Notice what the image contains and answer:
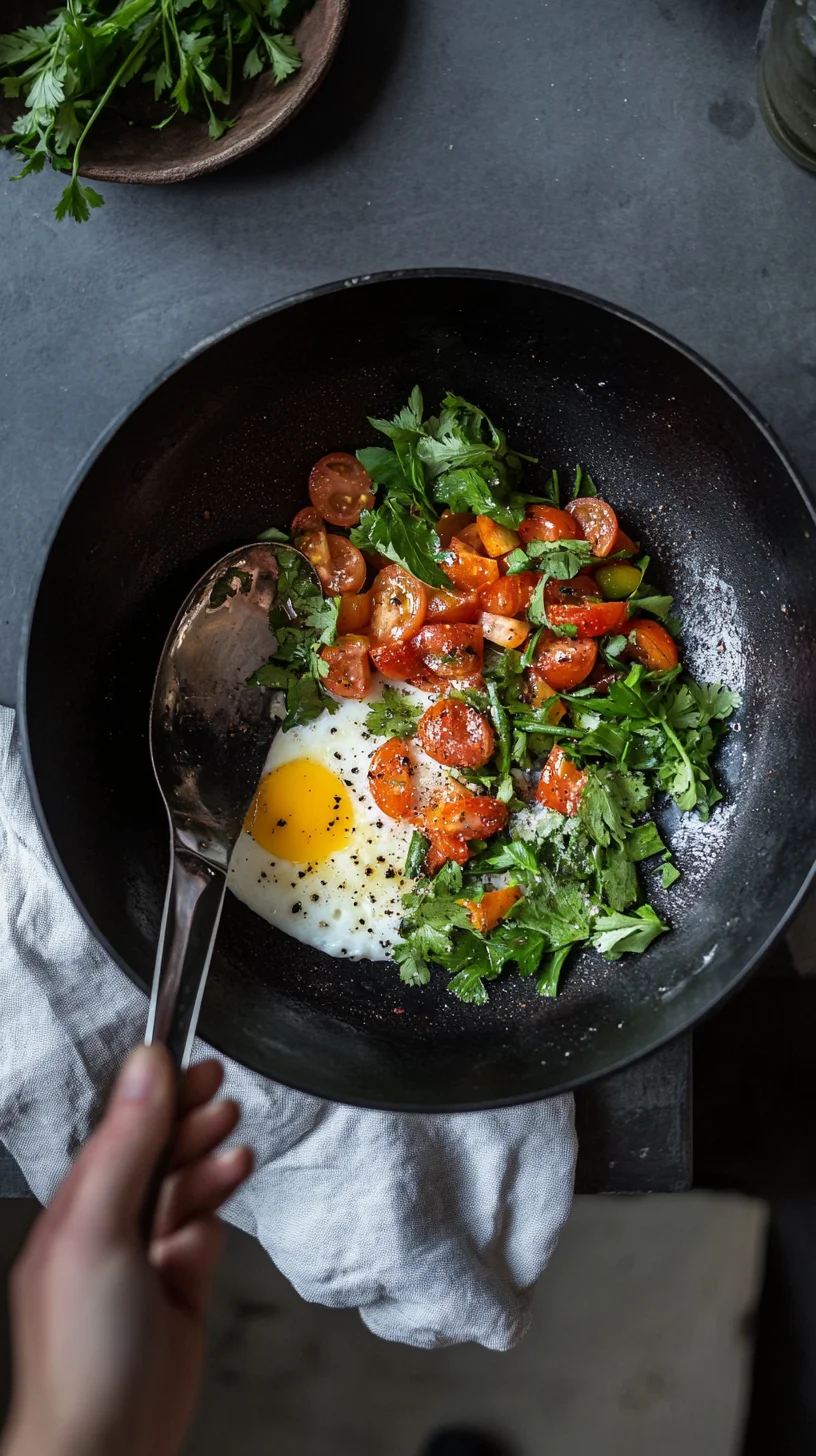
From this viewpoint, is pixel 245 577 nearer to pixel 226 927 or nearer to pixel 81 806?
pixel 81 806

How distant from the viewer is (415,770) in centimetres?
176

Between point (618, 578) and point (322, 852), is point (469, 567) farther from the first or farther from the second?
point (322, 852)

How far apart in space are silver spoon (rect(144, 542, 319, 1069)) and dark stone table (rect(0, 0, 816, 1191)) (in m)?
0.55

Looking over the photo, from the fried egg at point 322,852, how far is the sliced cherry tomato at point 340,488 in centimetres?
33

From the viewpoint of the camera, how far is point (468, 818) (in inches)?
66.9

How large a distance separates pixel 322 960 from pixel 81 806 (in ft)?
1.53

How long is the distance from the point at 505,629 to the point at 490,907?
17.1 inches

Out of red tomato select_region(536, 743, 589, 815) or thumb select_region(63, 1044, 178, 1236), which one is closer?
thumb select_region(63, 1044, 178, 1236)

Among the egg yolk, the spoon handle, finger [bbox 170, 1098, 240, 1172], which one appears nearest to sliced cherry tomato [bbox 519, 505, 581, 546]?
the egg yolk

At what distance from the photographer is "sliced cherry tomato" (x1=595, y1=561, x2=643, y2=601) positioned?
174 cm

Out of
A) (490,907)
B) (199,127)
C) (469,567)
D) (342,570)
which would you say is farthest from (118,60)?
(490,907)

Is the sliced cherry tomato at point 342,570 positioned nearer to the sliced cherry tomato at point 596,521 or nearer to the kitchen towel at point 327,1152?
the sliced cherry tomato at point 596,521

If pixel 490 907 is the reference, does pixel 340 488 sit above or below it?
above

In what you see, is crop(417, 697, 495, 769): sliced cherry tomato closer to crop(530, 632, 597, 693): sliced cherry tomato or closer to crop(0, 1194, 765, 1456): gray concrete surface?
crop(530, 632, 597, 693): sliced cherry tomato
